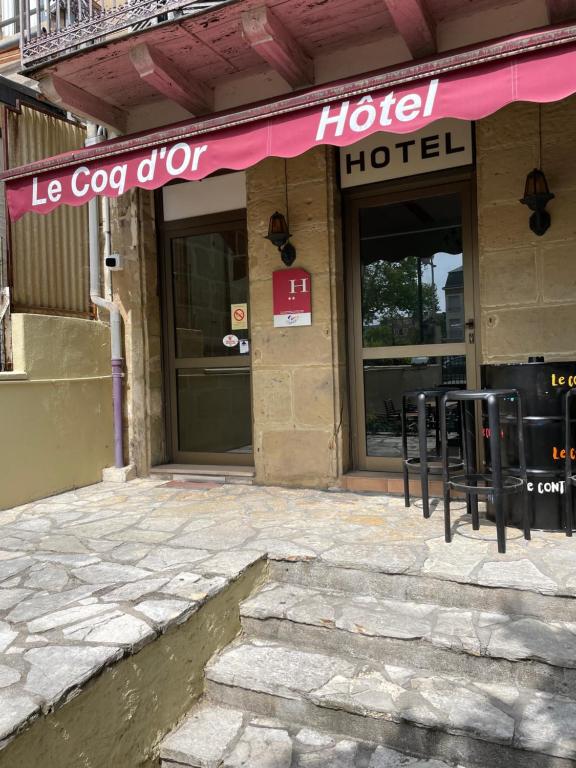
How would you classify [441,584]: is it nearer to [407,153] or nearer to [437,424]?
[437,424]

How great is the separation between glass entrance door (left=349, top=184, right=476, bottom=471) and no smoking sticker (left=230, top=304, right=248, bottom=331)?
120cm

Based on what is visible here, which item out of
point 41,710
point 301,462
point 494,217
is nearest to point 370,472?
point 301,462

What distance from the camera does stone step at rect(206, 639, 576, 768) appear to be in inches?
90.8

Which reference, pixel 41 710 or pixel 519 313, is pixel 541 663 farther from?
pixel 519 313

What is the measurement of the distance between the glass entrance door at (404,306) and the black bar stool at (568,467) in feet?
5.04

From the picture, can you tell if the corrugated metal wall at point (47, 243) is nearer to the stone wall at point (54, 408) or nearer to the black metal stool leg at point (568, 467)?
the stone wall at point (54, 408)

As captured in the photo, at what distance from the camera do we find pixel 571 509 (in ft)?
12.3

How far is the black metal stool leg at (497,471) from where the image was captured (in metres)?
3.42

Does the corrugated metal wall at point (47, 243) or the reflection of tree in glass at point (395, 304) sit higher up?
the corrugated metal wall at point (47, 243)

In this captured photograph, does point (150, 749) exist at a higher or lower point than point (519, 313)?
lower

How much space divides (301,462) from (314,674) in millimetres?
2894

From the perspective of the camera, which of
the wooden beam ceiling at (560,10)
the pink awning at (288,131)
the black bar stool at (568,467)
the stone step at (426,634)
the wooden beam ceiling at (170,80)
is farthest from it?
the wooden beam ceiling at (170,80)

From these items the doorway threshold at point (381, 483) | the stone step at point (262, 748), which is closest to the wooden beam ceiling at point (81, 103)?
the doorway threshold at point (381, 483)

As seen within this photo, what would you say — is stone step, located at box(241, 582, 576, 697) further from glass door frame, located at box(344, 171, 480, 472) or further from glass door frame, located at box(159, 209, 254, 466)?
glass door frame, located at box(159, 209, 254, 466)
